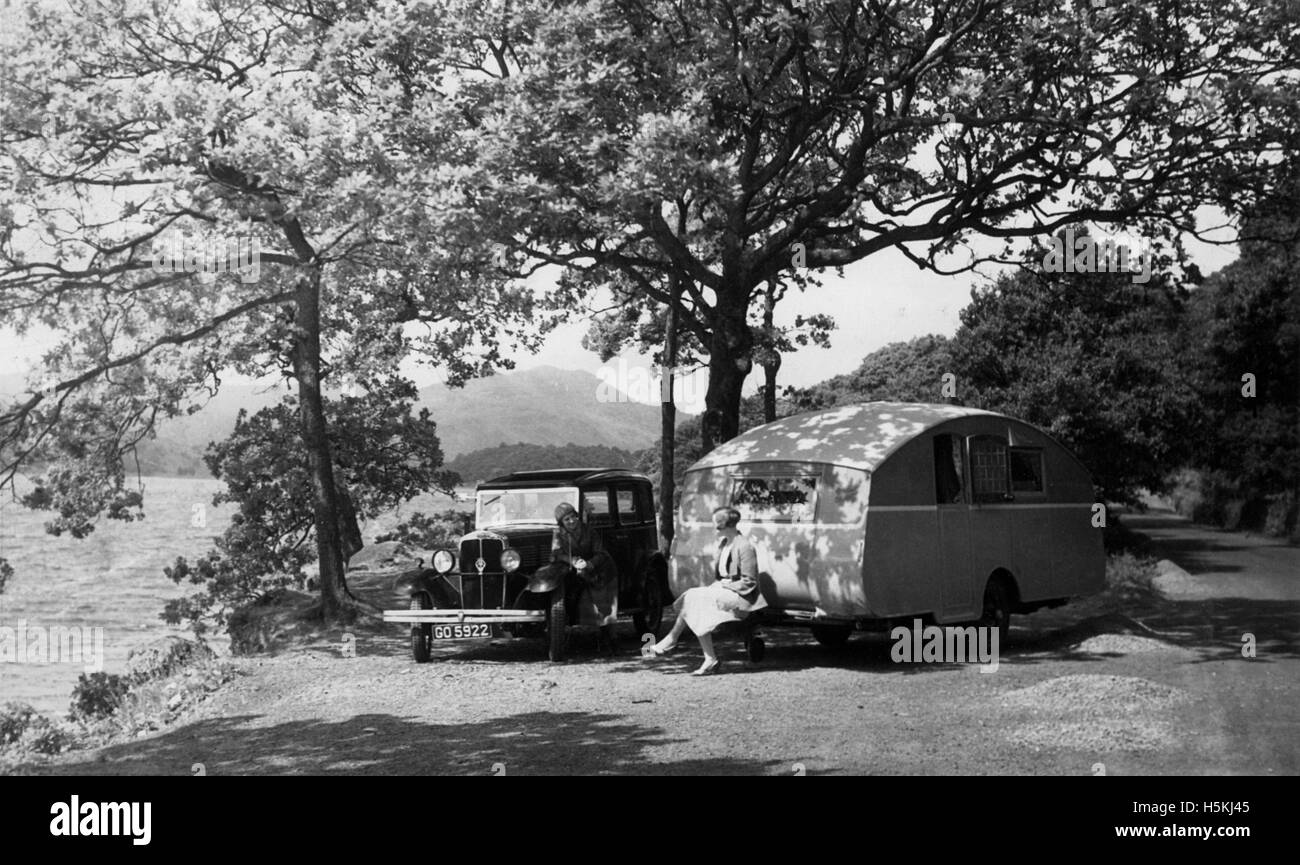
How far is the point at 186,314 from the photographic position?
69.3ft

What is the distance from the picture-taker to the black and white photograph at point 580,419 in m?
11.2

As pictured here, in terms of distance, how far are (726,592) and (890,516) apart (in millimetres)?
2141

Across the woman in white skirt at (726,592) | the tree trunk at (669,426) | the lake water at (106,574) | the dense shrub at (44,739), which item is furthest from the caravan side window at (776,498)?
the lake water at (106,574)

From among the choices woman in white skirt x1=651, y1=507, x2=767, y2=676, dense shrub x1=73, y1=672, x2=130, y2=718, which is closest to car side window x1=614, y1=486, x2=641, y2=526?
woman in white skirt x1=651, y1=507, x2=767, y2=676

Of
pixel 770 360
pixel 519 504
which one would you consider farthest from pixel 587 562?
pixel 770 360

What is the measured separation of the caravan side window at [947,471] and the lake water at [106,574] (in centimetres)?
1239

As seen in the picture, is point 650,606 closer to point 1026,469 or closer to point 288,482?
point 1026,469

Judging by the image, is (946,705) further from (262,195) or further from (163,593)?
(163,593)

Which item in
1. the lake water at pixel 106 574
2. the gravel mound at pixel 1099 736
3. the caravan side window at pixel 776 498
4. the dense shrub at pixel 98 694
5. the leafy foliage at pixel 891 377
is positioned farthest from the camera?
the leafy foliage at pixel 891 377

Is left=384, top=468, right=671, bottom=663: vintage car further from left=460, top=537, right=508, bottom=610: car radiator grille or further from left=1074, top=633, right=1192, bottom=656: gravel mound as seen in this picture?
left=1074, top=633, right=1192, bottom=656: gravel mound

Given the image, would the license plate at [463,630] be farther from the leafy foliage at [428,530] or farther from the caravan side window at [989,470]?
the leafy foliage at [428,530]

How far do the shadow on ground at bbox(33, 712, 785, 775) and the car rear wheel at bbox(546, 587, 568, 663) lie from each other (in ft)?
12.8

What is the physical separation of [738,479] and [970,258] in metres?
9.64
